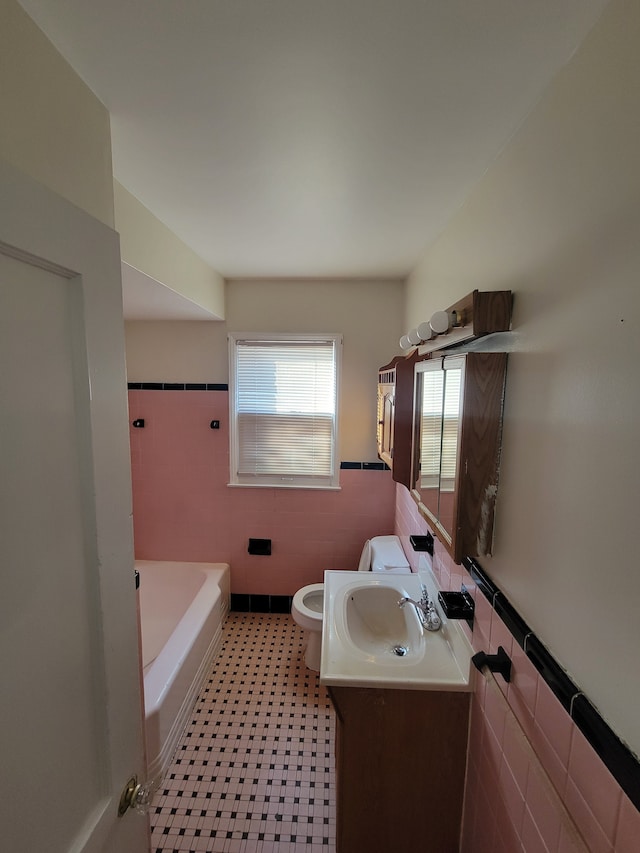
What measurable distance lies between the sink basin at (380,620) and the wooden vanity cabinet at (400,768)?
0.30 meters

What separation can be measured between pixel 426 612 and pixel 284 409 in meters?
1.57

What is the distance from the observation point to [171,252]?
5.48ft

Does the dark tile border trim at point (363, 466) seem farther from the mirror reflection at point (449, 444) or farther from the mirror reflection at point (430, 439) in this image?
the mirror reflection at point (449, 444)

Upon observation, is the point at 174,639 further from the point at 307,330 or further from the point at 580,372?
the point at 580,372

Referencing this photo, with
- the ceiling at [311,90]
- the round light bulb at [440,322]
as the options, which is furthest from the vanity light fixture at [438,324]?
the ceiling at [311,90]

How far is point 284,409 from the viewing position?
103 inches

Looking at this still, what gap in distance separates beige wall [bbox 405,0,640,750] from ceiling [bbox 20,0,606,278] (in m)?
0.14

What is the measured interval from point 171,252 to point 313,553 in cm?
211

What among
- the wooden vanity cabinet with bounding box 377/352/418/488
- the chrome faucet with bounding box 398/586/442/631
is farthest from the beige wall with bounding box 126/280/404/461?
the chrome faucet with bounding box 398/586/442/631

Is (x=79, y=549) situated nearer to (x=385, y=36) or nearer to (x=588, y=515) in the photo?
(x=588, y=515)

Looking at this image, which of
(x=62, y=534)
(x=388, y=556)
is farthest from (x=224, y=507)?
(x=62, y=534)

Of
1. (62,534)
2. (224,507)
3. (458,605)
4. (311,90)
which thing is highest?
(311,90)

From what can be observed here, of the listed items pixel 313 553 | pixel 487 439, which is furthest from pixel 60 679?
pixel 313 553

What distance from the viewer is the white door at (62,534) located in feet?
1.64
